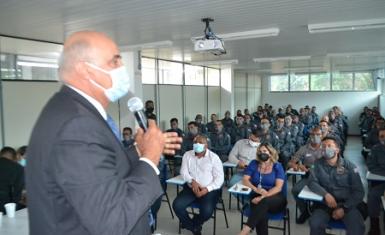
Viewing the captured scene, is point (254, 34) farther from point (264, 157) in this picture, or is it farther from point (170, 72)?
point (170, 72)

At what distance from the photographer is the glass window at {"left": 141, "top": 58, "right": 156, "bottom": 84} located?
8.92 meters

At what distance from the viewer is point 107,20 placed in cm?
469

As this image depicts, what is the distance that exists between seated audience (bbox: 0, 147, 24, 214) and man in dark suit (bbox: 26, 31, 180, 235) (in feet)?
10.9

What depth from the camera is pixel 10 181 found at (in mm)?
3861

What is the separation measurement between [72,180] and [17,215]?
2.32 meters

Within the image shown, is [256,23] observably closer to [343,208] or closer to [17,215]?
[343,208]

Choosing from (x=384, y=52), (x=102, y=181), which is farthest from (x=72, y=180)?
(x=384, y=52)

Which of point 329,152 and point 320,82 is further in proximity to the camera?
point 320,82

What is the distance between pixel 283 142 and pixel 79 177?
259 inches

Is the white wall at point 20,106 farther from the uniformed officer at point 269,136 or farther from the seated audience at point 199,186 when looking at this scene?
the uniformed officer at point 269,136

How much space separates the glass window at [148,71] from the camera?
8922mm

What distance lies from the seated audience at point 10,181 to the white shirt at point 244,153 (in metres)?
3.30

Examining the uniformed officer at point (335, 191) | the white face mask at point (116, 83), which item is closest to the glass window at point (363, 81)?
the uniformed officer at point (335, 191)

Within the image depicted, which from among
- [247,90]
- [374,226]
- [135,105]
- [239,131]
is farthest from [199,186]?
[247,90]
